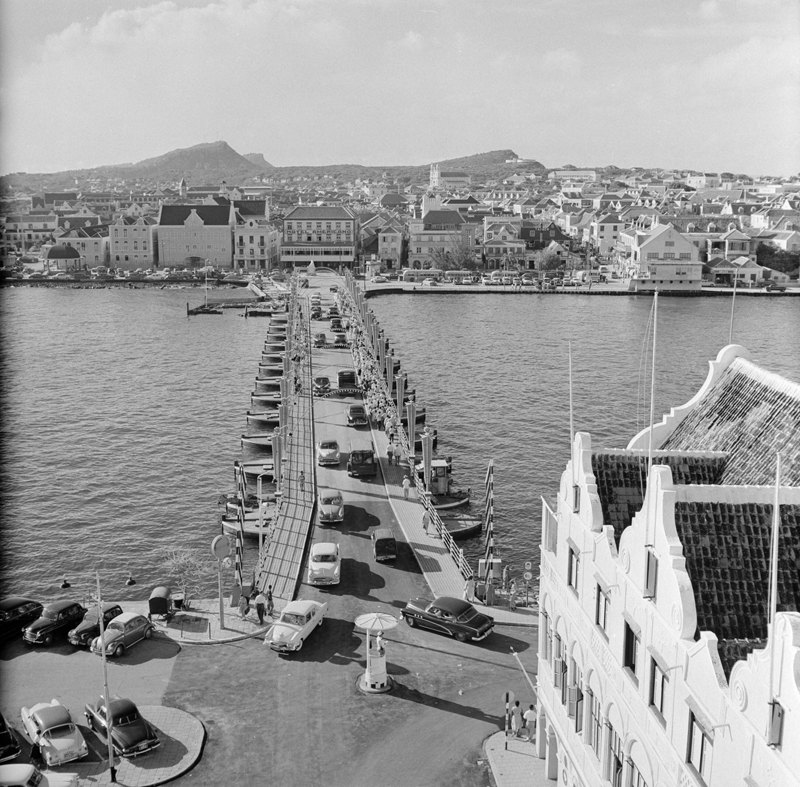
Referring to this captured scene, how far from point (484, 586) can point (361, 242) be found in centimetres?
12980

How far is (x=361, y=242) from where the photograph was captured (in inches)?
6093

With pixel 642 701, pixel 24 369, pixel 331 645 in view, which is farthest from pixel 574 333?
pixel 642 701

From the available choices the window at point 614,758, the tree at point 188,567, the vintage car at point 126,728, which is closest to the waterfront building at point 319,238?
the tree at point 188,567

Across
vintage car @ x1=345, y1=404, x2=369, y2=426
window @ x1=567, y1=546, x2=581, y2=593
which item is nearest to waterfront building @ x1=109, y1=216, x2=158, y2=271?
vintage car @ x1=345, y1=404, x2=369, y2=426

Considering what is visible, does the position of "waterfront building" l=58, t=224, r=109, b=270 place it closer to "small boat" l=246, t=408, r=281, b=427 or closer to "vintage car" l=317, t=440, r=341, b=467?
"small boat" l=246, t=408, r=281, b=427

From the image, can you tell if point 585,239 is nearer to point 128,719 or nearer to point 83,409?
point 83,409

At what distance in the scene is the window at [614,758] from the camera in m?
15.5

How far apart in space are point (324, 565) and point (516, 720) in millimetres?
9501

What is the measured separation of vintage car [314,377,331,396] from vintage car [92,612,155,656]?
3367 cm

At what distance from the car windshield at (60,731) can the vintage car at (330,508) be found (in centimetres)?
1489

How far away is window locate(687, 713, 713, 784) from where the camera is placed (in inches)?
484

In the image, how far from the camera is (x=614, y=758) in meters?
15.8

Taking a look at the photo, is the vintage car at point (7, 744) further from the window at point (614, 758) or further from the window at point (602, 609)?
the window at point (602, 609)

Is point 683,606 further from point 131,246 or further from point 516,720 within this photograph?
point 131,246
